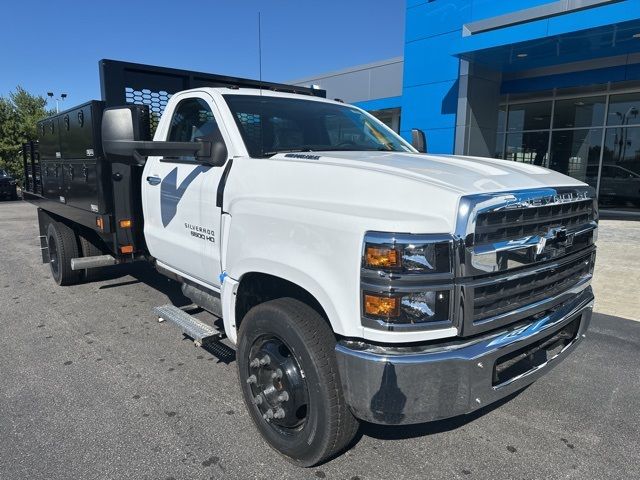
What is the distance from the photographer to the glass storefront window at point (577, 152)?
14.9 meters

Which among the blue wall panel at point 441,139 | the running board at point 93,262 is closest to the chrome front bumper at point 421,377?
the running board at point 93,262

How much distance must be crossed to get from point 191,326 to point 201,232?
2.33 ft

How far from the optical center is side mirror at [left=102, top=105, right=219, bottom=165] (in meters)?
3.07

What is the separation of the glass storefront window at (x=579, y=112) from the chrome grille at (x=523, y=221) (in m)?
14.1

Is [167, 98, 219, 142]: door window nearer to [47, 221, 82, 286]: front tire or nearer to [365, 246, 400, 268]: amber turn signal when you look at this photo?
[365, 246, 400, 268]: amber turn signal

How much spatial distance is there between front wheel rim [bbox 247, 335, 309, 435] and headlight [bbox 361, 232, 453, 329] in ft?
2.20

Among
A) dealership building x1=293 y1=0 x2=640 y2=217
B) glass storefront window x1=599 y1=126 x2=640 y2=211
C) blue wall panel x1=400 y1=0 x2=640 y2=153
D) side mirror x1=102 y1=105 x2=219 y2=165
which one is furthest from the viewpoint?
glass storefront window x1=599 y1=126 x2=640 y2=211

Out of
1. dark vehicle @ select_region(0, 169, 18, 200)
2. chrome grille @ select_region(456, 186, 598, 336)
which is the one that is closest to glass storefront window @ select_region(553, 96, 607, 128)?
chrome grille @ select_region(456, 186, 598, 336)

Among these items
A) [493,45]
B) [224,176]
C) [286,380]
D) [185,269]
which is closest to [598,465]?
[286,380]

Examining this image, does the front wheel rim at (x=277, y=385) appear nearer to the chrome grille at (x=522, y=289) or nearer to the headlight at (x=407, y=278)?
the headlight at (x=407, y=278)

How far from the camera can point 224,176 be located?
10.6 feet

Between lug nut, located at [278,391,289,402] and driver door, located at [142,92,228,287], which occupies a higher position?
driver door, located at [142,92,228,287]

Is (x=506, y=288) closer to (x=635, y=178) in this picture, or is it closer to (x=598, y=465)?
(x=598, y=465)

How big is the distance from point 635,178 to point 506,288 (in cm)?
1474
